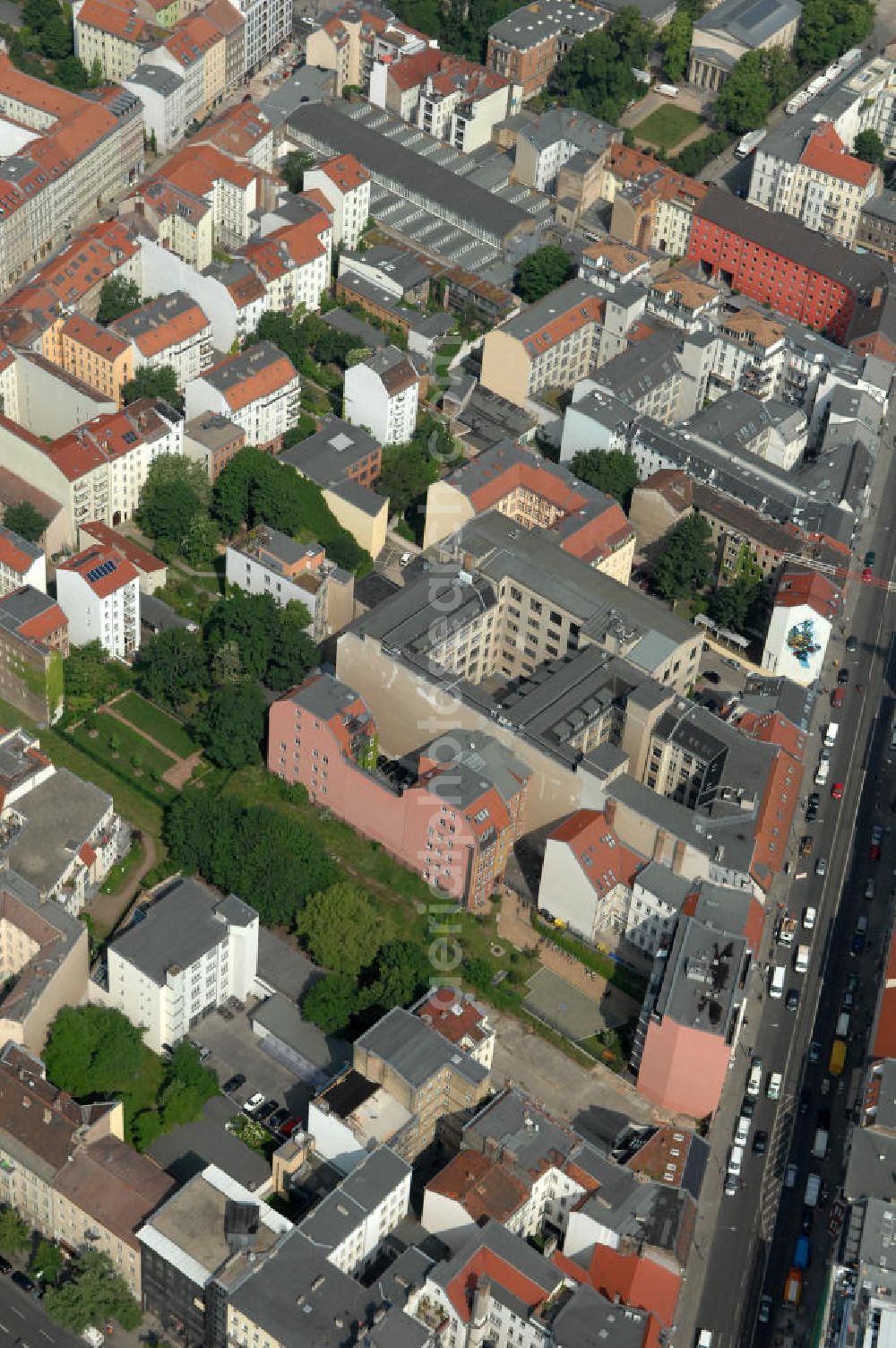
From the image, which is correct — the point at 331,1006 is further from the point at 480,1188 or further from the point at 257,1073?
the point at 480,1188

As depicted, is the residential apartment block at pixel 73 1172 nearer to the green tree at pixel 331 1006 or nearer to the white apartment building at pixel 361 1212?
the white apartment building at pixel 361 1212

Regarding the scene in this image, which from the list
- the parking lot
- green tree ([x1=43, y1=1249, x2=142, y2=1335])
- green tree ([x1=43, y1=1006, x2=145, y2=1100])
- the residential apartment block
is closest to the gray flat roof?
green tree ([x1=43, y1=1006, x2=145, y2=1100])

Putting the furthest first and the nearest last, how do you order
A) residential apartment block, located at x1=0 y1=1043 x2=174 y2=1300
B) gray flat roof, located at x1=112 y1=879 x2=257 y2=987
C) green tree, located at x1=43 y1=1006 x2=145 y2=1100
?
gray flat roof, located at x1=112 y1=879 x2=257 y2=987, green tree, located at x1=43 y1=1006 x2=145 y2=1100, residential apartment block, located at x1=0 y1=1043 x2=174 y2=1300

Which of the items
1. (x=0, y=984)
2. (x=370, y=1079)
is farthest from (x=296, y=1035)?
(x=0, y=984)

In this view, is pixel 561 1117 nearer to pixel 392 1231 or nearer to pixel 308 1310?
pixel 392 1231

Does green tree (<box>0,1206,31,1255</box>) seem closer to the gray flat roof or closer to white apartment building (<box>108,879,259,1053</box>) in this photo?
white apartment building (<box>108,879,259,1053</box>)

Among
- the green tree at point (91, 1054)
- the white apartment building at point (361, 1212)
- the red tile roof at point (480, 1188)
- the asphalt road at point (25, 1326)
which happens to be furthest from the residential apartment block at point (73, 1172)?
the red tile roof at point (480, 1188)
